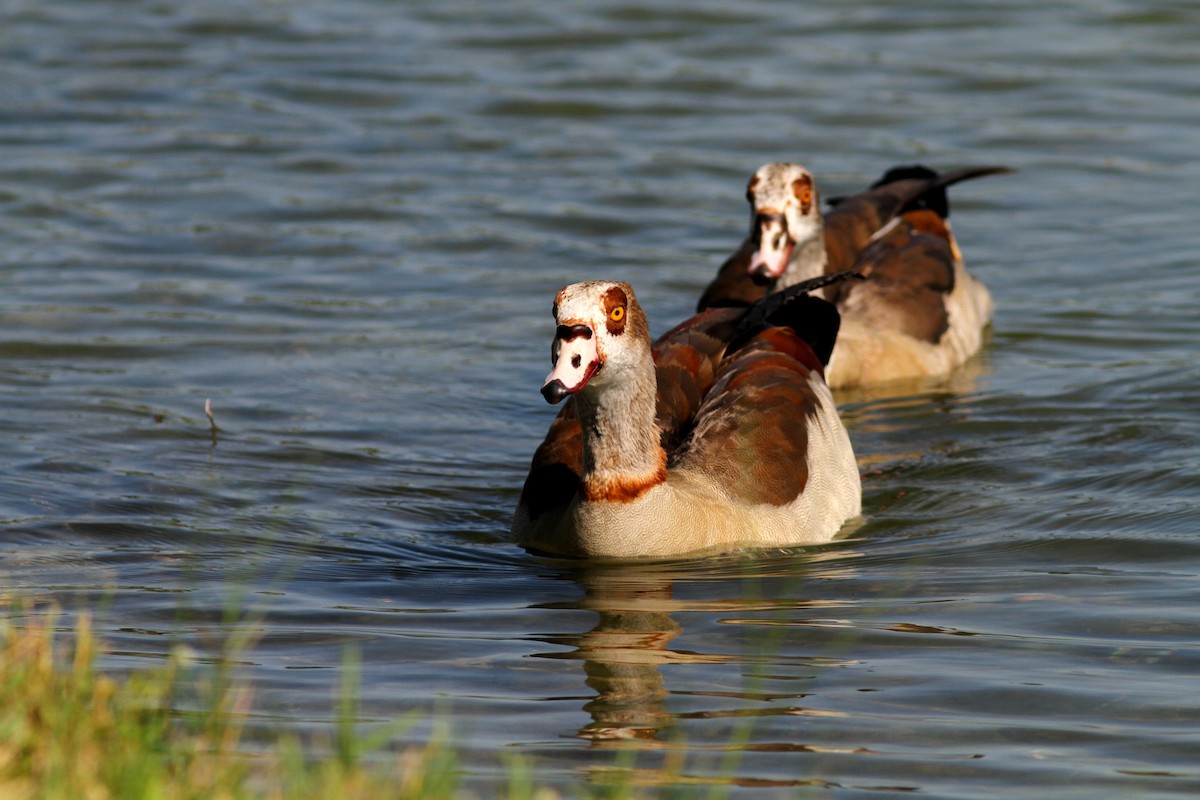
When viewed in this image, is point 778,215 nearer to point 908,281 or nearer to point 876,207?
point 908,281

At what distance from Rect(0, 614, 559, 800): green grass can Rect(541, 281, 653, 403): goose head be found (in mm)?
2529

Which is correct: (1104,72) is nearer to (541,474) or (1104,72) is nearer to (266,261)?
(266,261)

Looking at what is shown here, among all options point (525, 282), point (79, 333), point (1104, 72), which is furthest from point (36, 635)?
point (1104, 72)

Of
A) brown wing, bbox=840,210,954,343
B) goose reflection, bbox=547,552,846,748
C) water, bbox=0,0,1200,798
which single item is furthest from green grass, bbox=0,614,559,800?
brown wing, bbox=840,210,954,343

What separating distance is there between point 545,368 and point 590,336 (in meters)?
4.85

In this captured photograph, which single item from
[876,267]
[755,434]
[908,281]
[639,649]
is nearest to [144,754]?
[639,649]

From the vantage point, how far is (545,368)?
12531 millimetres

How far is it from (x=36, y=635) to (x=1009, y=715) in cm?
329

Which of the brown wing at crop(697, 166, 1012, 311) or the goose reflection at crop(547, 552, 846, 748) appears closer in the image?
the goose reflection at crop(547, 552, 846, 748)

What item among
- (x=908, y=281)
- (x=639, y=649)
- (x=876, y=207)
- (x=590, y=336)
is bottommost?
(x=639, y=649)

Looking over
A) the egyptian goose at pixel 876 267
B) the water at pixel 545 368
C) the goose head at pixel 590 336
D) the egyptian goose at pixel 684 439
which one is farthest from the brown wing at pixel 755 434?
the egyptian goose at pixel 876 267

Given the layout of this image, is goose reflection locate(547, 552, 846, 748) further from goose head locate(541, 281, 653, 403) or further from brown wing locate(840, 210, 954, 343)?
brown wing locate(840, 210, 954, 343)

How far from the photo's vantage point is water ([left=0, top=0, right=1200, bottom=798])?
6480 millimetres

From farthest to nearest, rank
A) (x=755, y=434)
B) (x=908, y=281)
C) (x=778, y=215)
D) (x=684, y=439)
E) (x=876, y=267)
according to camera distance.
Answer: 1. (x=876, y=267)
2. (x=908, y=281)
3. (x=778, y=215)
4. (x=684, y=439)
5. (x=755, y=434)
